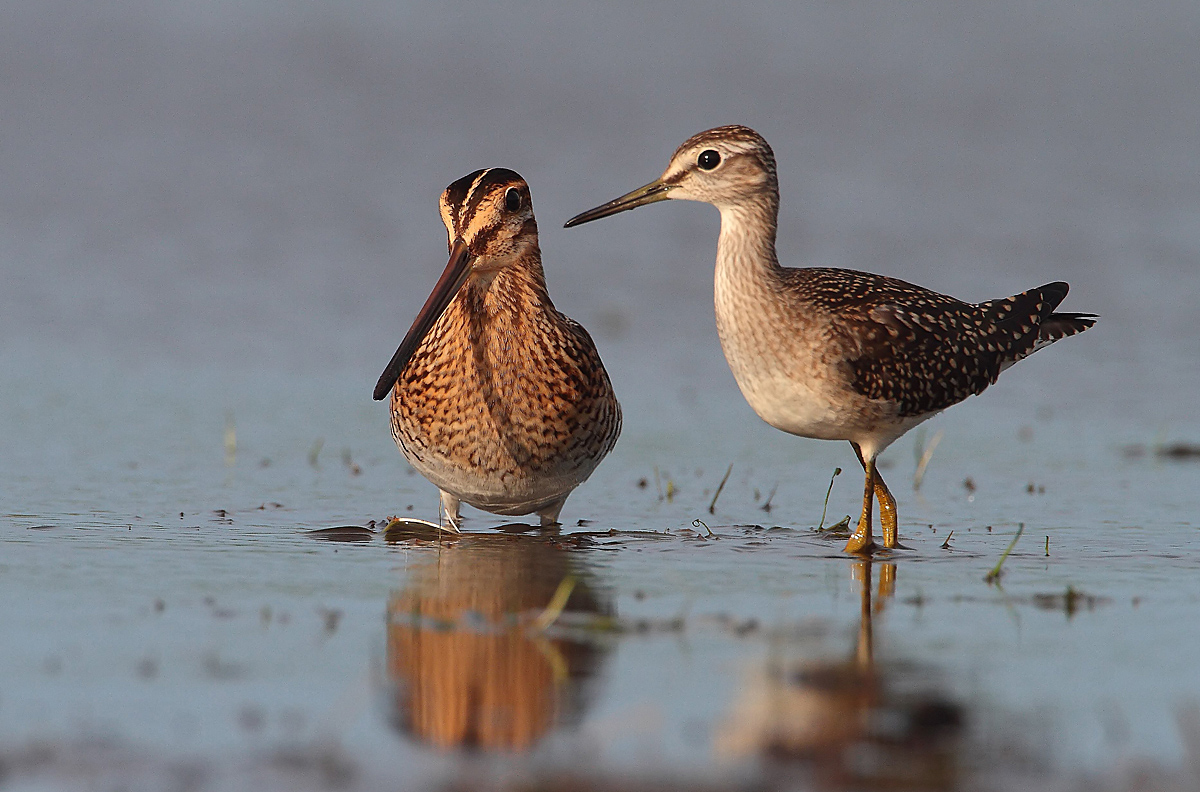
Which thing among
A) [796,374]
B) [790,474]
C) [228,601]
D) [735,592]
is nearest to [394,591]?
[228,601]

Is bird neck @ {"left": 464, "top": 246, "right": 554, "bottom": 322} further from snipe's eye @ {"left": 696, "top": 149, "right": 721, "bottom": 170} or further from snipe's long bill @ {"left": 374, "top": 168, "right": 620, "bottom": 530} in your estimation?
snipe's eye @ {"left": 696, "top": 149, "right": 721, "bottom": 170}

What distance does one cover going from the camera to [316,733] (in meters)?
4.26

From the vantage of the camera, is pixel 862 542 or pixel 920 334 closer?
pixel 862 542

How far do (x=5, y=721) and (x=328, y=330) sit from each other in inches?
307

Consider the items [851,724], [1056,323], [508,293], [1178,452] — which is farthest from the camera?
[1178,452]

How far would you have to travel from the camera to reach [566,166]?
53.1ft

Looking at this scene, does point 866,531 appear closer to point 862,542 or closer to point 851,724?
point 862,542

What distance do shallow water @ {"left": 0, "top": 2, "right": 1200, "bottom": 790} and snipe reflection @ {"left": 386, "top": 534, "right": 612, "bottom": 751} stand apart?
2 cm

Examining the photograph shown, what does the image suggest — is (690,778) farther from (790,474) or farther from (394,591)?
(790,474)

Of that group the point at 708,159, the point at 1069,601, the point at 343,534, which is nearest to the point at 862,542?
the point at 1069,601

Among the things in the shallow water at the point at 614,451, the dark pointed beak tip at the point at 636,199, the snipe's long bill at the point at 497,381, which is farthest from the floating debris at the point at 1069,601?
the dark pointed beak tip at the point at 636,199

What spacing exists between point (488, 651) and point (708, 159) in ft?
11.0

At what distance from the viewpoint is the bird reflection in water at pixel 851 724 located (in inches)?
159

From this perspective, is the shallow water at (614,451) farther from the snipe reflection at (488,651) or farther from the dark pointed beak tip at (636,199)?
the dark pointed beak tip at (636,199)
